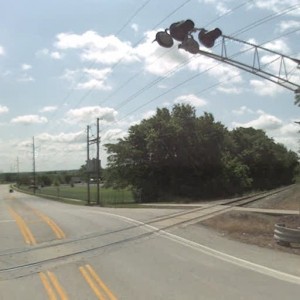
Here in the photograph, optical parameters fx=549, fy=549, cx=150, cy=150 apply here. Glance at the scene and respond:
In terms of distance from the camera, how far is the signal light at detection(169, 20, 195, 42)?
11.6m

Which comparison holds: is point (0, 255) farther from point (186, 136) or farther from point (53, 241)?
point (186, 136)

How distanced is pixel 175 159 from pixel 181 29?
46774mm

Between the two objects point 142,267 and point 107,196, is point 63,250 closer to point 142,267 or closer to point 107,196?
point 142,267

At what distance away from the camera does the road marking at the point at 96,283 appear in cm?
984

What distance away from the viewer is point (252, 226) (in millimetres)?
22312

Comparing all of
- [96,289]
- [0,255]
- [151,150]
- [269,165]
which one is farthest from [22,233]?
[269,165]

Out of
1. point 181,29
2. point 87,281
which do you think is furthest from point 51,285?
point 181,29

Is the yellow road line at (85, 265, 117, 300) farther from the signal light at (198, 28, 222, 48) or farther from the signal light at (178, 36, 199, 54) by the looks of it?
the signal light at (198, 28, 222, 48)

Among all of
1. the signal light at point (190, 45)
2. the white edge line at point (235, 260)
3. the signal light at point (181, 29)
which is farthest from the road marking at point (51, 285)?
the signal light at point (190, 45)

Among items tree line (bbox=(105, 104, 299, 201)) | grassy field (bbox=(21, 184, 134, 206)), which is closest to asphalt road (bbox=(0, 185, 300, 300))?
tree line (bbox=(105, 104, 299, 201))

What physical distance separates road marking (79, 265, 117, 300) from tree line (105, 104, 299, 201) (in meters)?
44.0

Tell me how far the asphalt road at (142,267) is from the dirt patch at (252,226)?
79 cm

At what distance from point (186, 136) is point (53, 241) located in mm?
39726

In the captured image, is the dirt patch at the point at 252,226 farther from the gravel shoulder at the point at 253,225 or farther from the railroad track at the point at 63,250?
the railroad track at the point at 63,250
